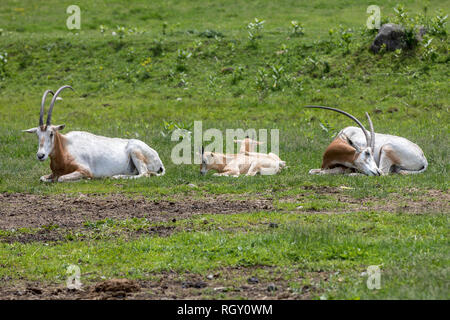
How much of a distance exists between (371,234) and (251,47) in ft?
63.2

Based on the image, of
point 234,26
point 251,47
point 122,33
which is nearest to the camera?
point 251,47

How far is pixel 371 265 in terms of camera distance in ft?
21.4

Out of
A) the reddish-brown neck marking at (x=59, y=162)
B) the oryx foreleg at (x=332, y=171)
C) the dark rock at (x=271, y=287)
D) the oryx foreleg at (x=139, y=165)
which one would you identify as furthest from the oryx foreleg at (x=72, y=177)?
the dark rock at (x=271, y=287)

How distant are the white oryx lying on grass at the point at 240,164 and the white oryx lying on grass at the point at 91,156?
1022 mm

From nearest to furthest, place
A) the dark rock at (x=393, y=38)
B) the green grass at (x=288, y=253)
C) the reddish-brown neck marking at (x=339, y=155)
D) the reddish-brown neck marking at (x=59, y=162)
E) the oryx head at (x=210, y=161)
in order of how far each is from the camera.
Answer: the green grass at (x=288, y=253), the reddish-brown neck marking at (x=339, y=155), the reddish-brown neck marking at (x=59, y=162), the oryx head at (x=210, y=161), the dark rock at (x=393, y=38)

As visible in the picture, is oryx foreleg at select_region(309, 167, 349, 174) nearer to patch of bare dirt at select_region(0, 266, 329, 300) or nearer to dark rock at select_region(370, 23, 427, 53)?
patch of bare dirt at select_region(0, 266, 329, 300)

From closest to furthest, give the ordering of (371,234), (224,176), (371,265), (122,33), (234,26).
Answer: (371,265), (371,234), (224,176), (122,33), (234,26)

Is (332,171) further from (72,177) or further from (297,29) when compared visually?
(297,29)

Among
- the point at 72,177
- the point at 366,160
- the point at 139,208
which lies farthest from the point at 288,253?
the point at 72,177

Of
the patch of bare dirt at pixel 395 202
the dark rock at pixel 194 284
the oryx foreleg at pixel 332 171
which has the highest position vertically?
the oryx foreleg at pixel 332 171

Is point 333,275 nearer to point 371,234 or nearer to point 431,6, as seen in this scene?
point 371,234

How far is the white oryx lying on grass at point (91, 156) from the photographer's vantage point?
13164 mm

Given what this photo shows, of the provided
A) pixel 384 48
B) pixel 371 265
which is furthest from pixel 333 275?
pixel 384 48

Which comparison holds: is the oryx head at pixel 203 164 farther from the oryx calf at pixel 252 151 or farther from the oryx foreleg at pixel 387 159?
the oryx foreleg at pixel 387 159
